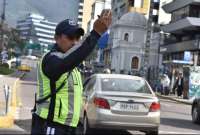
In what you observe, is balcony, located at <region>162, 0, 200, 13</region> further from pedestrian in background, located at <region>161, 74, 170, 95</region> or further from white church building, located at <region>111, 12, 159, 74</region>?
pedestrian in background, located at <region>161, 74, 170, 95</region>

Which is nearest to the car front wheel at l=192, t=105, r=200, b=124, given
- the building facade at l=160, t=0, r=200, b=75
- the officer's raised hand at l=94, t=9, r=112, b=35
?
the officer's raised hand at l=94, t=9, r=112, b=35

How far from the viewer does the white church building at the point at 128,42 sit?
374ft

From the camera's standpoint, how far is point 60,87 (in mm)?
4715

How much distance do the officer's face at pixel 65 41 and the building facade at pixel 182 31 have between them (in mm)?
63010

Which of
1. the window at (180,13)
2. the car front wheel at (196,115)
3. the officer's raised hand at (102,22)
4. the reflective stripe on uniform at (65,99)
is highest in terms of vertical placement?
the window at (180,13)

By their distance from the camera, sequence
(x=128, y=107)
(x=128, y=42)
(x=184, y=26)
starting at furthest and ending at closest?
(x=128, y=42), (x=184, y=26), (x=128, y=107)

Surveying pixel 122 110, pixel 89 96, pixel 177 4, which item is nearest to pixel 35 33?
pixel 177 4

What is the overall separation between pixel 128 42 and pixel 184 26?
129ft

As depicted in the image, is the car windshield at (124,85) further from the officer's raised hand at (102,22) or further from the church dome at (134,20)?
the church dome at (134,20)

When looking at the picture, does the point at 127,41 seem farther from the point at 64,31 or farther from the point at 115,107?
the point at 64,31

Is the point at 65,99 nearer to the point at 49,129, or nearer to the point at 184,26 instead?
the point at 49,129

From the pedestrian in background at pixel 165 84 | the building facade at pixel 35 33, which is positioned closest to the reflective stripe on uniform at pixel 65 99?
the pedestrian in background at pixel 165 84

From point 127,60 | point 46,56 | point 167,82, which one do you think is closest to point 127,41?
point 127,60

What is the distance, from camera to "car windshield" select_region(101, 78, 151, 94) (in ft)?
43.5
